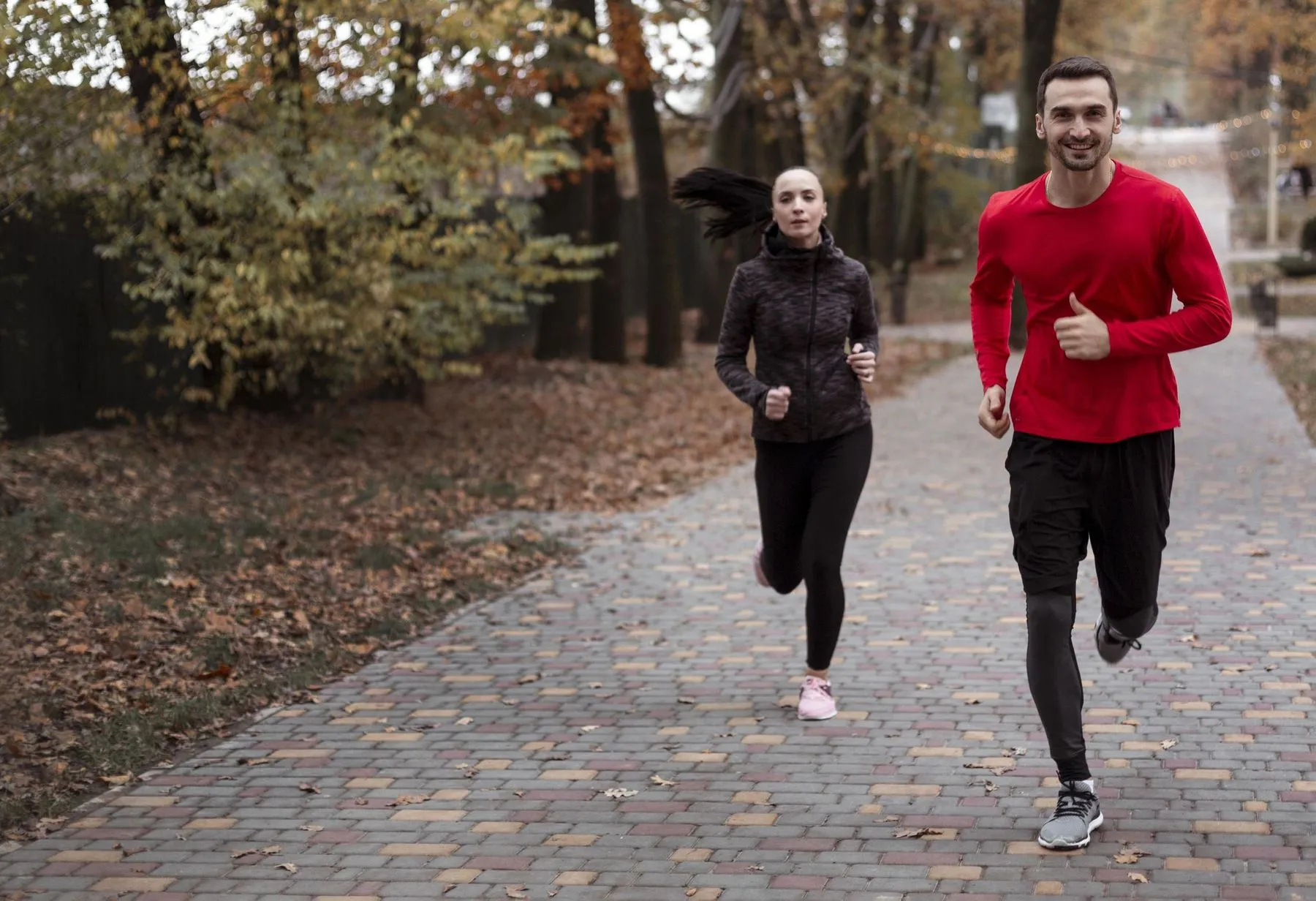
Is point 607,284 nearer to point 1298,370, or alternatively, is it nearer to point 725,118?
point 725,118

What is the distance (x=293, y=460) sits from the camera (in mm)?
13469

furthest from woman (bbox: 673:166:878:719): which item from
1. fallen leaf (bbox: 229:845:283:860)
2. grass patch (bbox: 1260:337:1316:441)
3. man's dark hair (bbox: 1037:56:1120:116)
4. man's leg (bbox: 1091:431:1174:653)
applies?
grass patch (bbox: 1260:337:1316:441)

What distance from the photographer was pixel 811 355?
662 centimetres

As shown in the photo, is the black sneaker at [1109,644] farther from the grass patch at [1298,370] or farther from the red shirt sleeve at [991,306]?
the grass patch at [1298,370]

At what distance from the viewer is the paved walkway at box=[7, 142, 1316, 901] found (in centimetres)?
491

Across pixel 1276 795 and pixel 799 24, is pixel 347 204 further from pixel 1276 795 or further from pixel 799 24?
pixel 799 24

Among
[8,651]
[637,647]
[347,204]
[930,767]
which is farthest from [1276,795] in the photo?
[347,204]

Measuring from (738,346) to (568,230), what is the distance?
14.5 m

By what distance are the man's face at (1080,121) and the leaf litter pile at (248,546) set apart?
3801 millimetres

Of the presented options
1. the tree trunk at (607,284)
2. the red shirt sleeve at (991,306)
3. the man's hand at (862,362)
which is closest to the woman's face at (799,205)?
the man's hand at (862,362)

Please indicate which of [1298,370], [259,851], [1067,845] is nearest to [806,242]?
[1067,845]

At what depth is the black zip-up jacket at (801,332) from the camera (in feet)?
21.6

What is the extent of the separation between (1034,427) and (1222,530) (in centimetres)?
605

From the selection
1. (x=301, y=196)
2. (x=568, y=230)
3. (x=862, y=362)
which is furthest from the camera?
(x=568, y=230)
